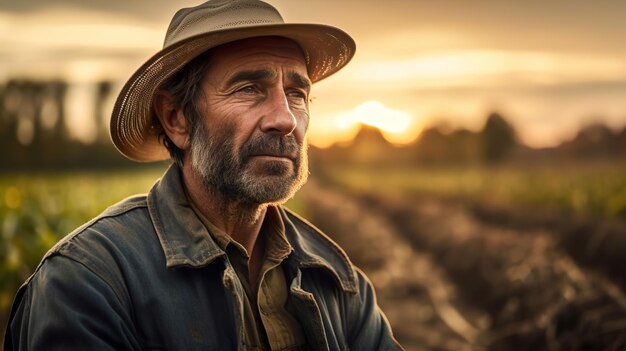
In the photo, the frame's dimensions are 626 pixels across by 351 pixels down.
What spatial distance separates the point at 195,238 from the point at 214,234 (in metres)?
0.13

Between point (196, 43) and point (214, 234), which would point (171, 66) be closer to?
point (196, 43)

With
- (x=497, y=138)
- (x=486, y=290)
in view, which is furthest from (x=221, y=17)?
(x=497, y=138)

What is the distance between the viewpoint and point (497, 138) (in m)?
26.4

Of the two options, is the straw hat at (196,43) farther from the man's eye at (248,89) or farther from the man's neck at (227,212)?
the man's neck at (227,212)

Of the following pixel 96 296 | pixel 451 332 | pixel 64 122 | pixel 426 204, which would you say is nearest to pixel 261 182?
pixel 96 296

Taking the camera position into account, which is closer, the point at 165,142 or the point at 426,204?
the point at 165,142

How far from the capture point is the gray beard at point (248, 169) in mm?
2451

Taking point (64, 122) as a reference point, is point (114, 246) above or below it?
above

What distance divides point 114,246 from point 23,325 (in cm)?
37

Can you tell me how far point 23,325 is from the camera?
2.09 metres

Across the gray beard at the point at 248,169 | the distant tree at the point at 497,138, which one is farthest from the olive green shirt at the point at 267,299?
the distant tree at the point at 497,138

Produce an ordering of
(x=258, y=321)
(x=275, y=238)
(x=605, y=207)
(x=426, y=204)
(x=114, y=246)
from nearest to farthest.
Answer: (x=114, y=246) < (x=258, y=321) < (x=275, y=238) < (x=605, y=207) < (x=426, y=204)

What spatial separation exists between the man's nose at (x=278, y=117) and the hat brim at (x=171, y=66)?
0.24 metres

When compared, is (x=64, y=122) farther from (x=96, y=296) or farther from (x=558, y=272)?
(x=96, y=296)
